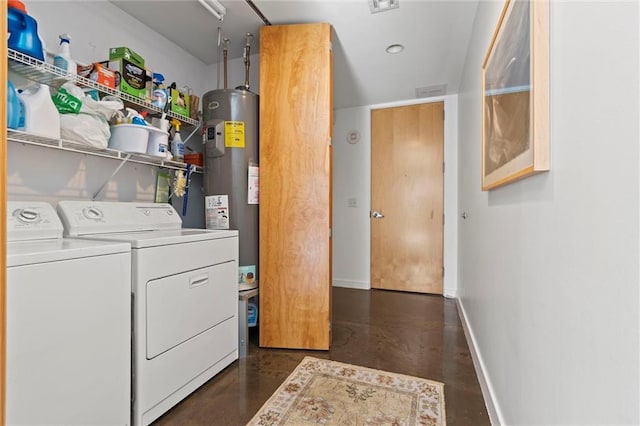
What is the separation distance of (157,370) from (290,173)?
4.38 feet

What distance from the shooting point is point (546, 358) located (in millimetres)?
833

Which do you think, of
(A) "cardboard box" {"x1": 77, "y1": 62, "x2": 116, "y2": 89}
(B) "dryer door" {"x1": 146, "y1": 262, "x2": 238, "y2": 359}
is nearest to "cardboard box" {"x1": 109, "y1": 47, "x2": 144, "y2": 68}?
(A) "cardboard box" {"x1": 77, "y1": 62, "x2": 116, "y2": 89}

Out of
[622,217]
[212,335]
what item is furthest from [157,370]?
[622,217]

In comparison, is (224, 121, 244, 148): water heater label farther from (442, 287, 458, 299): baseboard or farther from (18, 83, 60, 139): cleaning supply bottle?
(442, 287, 458, 299): baseboard

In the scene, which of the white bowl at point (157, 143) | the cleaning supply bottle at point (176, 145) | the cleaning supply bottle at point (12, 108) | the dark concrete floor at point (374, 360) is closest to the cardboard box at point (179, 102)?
the cleaning supply bottle at point (176, 145)

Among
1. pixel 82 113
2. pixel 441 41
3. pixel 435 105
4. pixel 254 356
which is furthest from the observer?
pixel 435 105

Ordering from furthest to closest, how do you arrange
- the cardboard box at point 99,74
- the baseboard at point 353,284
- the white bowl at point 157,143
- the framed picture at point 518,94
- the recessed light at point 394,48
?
1. the baseboard at point 353,284
2. the recessed light at point 394,48
3. the white bowl at point 157,143
4. the cardboard box at point 99,74
5. the framed picture at point 518,94

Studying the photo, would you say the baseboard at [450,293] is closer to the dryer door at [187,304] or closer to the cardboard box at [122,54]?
the dryer door at [187,304]

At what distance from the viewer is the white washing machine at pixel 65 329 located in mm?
981

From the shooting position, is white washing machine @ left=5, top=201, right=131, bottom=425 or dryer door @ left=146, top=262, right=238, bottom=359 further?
dryer door @ left=146, top=262, right=238, bottom=359

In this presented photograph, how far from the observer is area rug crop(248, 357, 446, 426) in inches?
56.4

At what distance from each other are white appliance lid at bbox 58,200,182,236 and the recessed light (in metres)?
2.06

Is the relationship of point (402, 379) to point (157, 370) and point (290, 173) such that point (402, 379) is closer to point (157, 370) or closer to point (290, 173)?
point (157, 370)

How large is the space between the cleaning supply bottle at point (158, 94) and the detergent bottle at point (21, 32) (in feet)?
2.06
